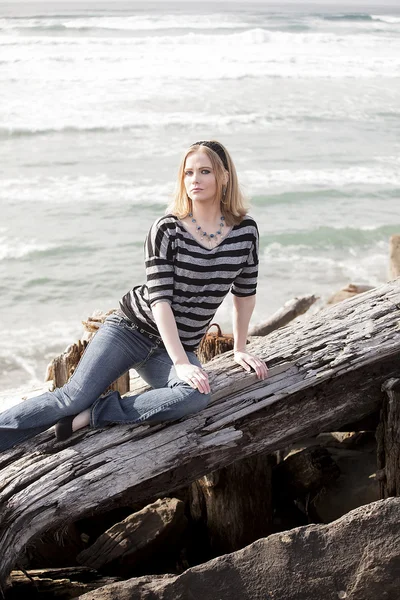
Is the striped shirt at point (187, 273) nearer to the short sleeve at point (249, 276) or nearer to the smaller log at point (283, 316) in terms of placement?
the short sleeve at point (249, 276)

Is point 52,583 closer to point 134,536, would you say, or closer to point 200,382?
point 134,536

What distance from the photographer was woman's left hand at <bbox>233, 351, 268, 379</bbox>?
3.98 meters

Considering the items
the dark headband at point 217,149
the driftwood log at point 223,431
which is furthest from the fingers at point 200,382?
the dark headband at point 217,149

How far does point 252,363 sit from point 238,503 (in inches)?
30.8

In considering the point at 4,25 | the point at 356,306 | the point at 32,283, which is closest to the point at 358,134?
the point at 32,283

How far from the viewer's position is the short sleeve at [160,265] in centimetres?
388

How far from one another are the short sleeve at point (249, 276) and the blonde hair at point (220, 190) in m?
0.15

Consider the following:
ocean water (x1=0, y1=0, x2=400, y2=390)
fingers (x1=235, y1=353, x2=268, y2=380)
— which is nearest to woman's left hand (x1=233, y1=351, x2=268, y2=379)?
fingers (x1=235, y1=353, x2=268, y2=380)

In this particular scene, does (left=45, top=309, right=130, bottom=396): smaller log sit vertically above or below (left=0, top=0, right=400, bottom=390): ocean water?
below

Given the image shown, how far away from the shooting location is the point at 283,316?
7223 millimetres

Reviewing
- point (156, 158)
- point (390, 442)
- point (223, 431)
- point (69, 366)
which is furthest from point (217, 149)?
point (156, 158)

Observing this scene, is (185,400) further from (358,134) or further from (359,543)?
(358,134)

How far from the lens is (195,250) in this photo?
3.92 m

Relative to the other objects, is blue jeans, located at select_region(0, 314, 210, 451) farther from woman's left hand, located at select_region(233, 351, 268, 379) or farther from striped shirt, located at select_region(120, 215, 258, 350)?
woman's left hand, located at select_region(233, 351, 268, 379)
